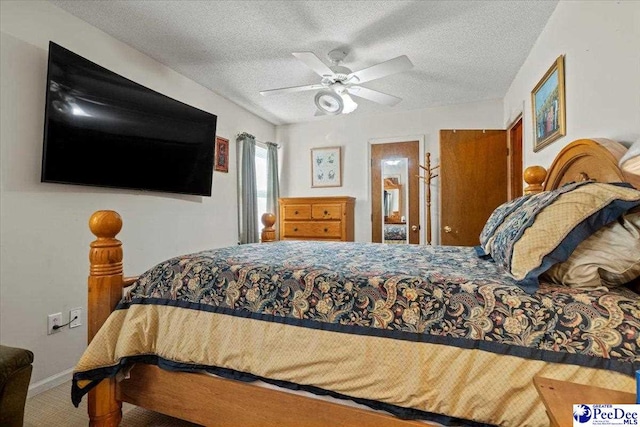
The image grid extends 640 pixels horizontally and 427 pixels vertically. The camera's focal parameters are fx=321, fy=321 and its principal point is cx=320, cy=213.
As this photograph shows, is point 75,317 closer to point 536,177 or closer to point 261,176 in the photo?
point 261,176

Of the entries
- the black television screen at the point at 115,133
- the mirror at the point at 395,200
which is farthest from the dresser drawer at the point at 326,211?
the black television screen at the point at 115,133

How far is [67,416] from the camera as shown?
1733mm

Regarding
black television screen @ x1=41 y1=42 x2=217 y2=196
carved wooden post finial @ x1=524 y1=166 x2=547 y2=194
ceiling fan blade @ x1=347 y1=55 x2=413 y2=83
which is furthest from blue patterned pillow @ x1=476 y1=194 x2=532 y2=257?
black television screen @ x1=41 y1=42 x2=217 y2=196

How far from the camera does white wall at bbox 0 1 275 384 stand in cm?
187

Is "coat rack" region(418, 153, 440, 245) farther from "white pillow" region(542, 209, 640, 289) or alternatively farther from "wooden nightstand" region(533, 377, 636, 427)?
"wooden nightstand" region(533, 377, 636, 427)

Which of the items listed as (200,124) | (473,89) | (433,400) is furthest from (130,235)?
(473,89)

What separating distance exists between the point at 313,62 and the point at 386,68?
1.71 ft

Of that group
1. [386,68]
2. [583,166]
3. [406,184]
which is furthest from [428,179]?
[583,166]

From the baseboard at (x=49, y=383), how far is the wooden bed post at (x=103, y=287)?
2.88ft

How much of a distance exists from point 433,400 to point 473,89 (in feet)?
11.1

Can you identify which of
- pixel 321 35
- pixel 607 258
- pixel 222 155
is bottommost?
pixel 607 258

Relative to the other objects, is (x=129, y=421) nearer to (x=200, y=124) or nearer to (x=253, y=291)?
(x=253, y=291)

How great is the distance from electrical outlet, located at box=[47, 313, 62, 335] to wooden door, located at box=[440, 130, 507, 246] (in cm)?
331

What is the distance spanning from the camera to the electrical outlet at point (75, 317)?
2.20 meters
